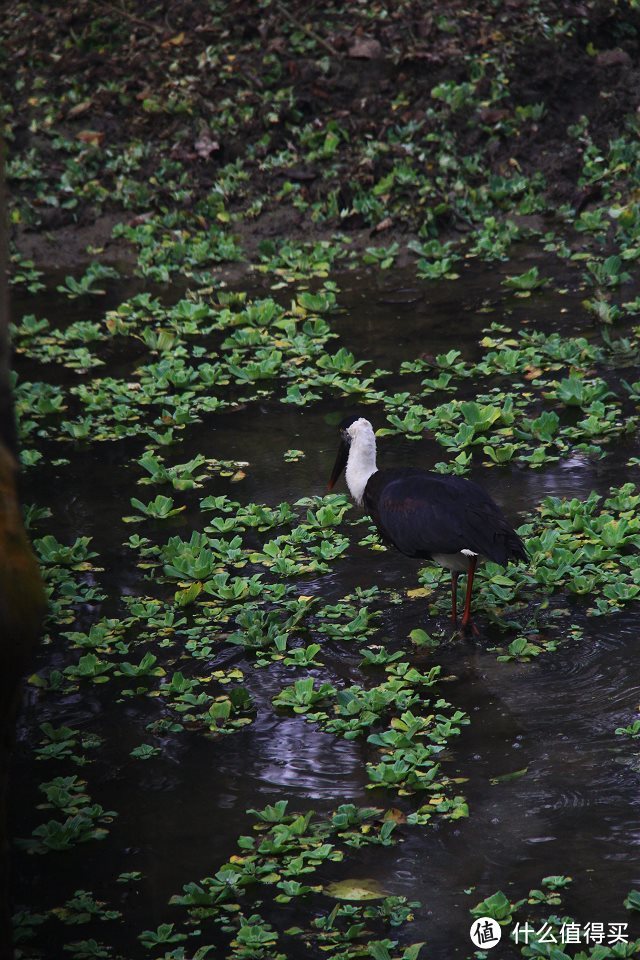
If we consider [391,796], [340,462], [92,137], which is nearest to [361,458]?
[340,462]

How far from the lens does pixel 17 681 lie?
9.71 ft

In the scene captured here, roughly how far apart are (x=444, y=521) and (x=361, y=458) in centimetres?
99

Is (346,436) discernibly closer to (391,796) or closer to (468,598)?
(468,598)

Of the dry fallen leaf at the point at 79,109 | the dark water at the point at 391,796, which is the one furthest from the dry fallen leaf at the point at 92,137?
the dark water at the point at 391,796

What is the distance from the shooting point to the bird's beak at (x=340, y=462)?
22.6 ft

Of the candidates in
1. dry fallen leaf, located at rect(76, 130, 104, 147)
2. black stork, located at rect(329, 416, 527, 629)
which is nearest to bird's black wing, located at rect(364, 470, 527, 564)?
black stork, located at rect(329, 416, 527, 629)

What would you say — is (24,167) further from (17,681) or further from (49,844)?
(17,681)

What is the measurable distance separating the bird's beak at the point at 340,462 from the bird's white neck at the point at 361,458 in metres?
0.32

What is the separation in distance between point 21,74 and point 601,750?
43.2 ft

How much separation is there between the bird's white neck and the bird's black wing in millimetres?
348

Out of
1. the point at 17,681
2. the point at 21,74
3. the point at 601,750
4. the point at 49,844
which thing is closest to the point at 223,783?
the point at 49,844

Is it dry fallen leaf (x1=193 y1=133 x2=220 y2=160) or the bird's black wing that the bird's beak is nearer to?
the bird's black wing

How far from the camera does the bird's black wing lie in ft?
18.1

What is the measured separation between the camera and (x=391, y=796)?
4.62 metres
